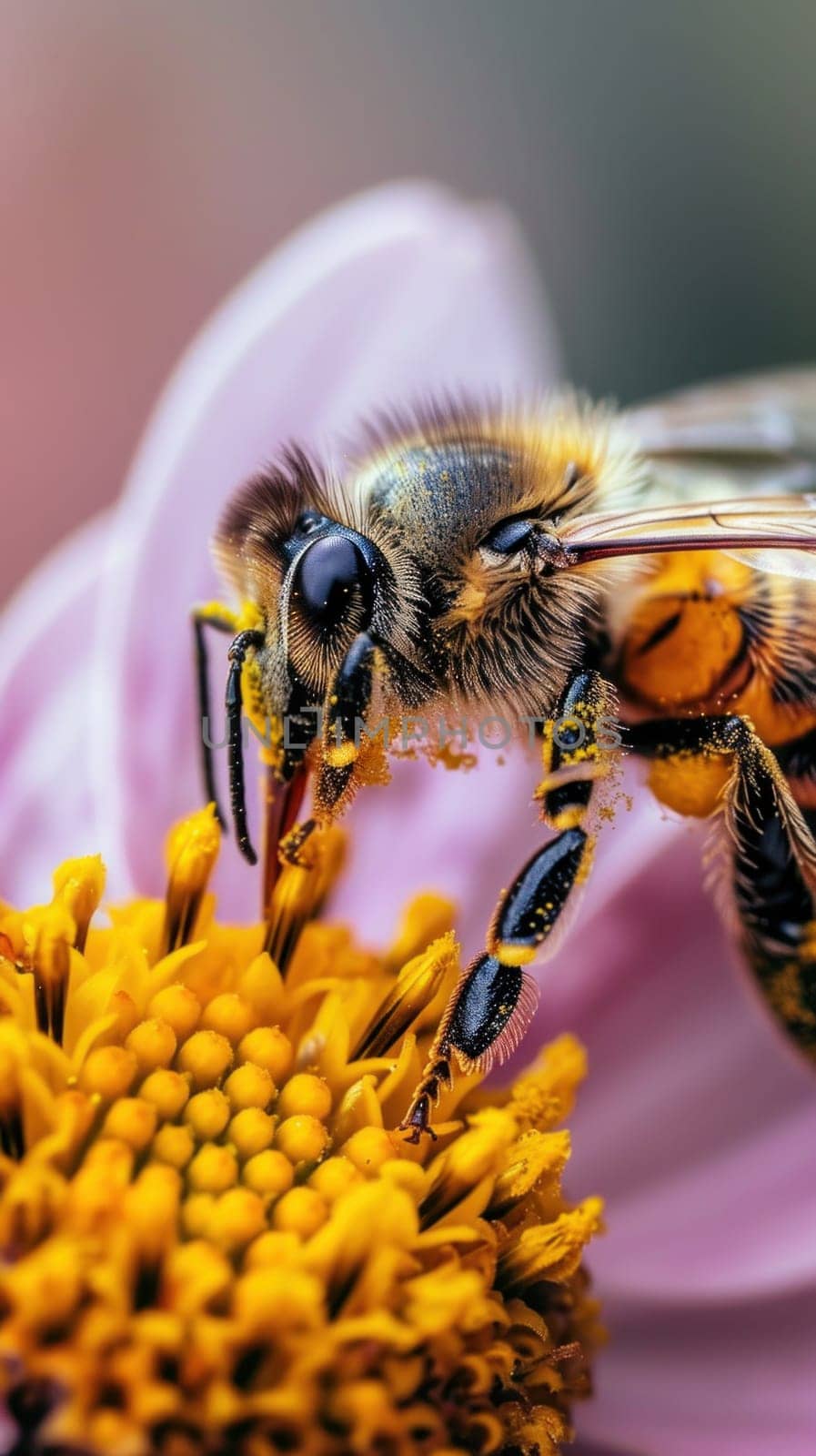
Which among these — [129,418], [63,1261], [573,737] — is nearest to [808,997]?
[573,737]

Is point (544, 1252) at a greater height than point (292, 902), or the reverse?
point (292, 902)

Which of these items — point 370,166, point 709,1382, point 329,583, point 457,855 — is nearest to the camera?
point 329,583

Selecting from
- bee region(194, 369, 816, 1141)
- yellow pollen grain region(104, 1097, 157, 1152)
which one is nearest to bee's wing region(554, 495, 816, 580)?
bee region(194, 369, 816, 1141)

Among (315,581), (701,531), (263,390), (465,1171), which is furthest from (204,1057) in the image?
(263,390)

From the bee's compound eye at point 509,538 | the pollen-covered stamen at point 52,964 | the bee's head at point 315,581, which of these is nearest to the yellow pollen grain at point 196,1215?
the pollen-covered stamen at point 52,964

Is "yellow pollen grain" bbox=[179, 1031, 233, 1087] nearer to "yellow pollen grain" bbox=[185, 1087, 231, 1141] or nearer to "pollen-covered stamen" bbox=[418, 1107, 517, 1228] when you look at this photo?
"yellow pollen grain" bbox=[185, 1087, 231, 1141]

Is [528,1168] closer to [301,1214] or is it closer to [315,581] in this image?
[301,1214]
